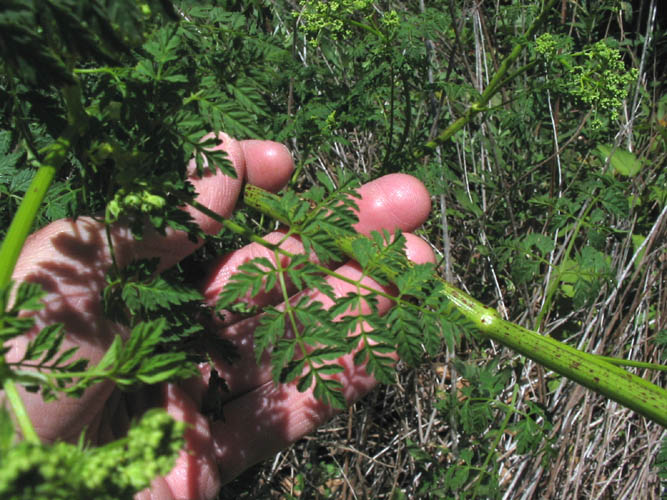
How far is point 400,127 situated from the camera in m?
3.78

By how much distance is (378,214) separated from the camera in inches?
114

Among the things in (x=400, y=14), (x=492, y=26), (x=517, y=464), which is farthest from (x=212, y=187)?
(x=492, y=26)

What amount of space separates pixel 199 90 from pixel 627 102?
3.82 meters

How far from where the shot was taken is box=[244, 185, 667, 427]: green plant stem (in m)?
2.05

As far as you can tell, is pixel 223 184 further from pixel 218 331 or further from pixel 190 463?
pixel 190 463

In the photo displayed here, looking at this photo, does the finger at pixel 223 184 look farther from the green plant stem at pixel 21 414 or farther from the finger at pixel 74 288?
the green plant stem at pixel 21 414

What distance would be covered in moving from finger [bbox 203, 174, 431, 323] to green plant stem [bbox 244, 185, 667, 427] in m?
0.55

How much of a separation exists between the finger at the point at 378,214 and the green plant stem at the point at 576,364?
1.81 feet

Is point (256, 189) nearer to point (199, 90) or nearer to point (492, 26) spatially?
point (199, 90)

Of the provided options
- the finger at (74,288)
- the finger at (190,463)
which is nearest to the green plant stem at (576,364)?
the finger at (74,288)

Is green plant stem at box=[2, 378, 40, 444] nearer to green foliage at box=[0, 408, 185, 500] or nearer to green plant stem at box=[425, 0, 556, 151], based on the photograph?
green foliage at box=[0, 408, 185, 500]

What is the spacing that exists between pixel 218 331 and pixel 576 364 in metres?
1.69

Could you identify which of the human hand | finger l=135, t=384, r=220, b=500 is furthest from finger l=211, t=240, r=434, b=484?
finger l=135, t=384, r=220, b=500

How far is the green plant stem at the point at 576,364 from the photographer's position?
2055 mm
